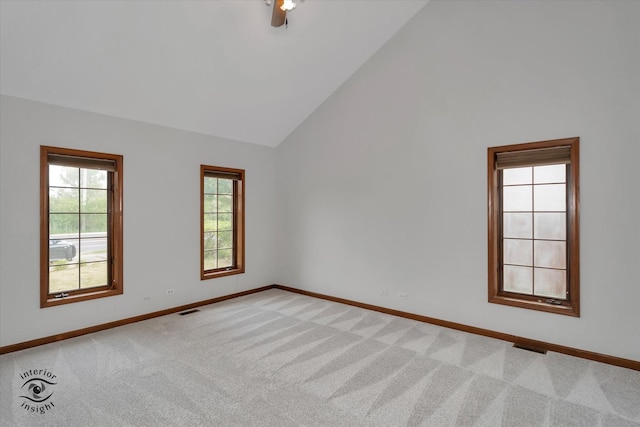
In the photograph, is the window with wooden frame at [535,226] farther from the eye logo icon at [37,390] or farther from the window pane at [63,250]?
the window pane at [63,250]

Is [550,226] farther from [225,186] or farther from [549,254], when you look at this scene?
[225,186]

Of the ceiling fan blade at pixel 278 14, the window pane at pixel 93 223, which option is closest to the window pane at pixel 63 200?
the window pane at pixel 93 223

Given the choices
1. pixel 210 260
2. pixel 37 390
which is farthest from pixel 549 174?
pixel 37 390

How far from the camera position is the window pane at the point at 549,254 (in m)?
3.49

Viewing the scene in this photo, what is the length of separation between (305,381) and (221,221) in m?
3.29

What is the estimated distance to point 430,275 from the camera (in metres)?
4.20

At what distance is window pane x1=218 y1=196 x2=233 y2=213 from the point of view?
543cm

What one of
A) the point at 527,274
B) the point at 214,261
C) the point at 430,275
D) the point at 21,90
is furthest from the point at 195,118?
the point at 527,274

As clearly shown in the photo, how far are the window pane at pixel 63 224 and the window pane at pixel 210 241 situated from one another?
1702 mm

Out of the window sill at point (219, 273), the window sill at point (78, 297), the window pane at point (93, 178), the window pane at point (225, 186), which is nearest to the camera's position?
the window sill at point (78, 297)

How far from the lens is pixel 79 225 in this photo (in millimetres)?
3941

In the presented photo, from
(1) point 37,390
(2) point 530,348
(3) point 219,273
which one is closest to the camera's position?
(1) point 37,390

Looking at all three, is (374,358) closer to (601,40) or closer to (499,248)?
(499,248)

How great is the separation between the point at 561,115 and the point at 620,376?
247 cm
